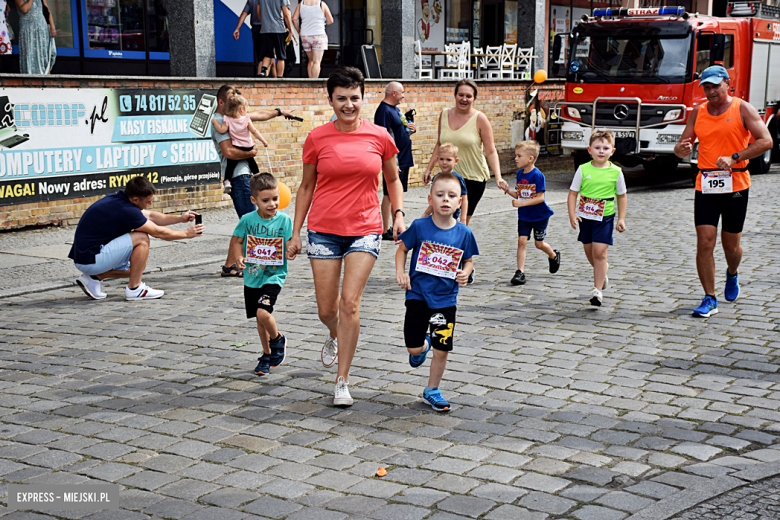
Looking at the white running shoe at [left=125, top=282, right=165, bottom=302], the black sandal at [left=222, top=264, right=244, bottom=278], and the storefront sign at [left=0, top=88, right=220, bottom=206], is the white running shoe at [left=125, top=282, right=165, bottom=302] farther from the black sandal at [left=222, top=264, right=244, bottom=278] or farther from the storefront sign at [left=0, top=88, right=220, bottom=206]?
the storefront sign at [left=0, top=88, right=220, bottom=206]

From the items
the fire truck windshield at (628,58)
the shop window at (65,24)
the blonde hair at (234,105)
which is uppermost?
the shop window at (65,24)

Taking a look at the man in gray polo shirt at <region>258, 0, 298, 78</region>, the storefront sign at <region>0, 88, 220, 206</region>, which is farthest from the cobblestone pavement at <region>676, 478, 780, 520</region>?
the man in gray polo shirt at <region>258, 0, 298, 78</region>

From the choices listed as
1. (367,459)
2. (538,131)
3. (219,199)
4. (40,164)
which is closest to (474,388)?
(367,459)

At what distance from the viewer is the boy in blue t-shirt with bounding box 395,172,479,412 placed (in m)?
5.14

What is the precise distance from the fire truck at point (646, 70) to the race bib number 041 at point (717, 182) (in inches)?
401

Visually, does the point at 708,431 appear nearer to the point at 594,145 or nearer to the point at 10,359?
the point at 594,145

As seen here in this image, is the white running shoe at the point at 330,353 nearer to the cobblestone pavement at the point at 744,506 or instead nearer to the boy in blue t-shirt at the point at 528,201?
the cobblestone pavement at the point at 744,506

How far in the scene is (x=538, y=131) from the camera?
21062 millimetres

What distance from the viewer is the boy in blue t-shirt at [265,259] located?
5.87 m

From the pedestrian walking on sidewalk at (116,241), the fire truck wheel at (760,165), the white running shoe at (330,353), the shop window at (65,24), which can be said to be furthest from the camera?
the fire truck wheel at (760,165)

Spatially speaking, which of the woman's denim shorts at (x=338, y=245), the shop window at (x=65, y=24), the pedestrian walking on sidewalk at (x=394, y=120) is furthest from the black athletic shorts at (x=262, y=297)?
the shop window at (x=65, y=24)

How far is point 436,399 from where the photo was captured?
5.21 m

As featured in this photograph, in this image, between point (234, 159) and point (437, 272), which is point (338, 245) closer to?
point (437, 272)

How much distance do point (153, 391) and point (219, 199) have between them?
8.97m
